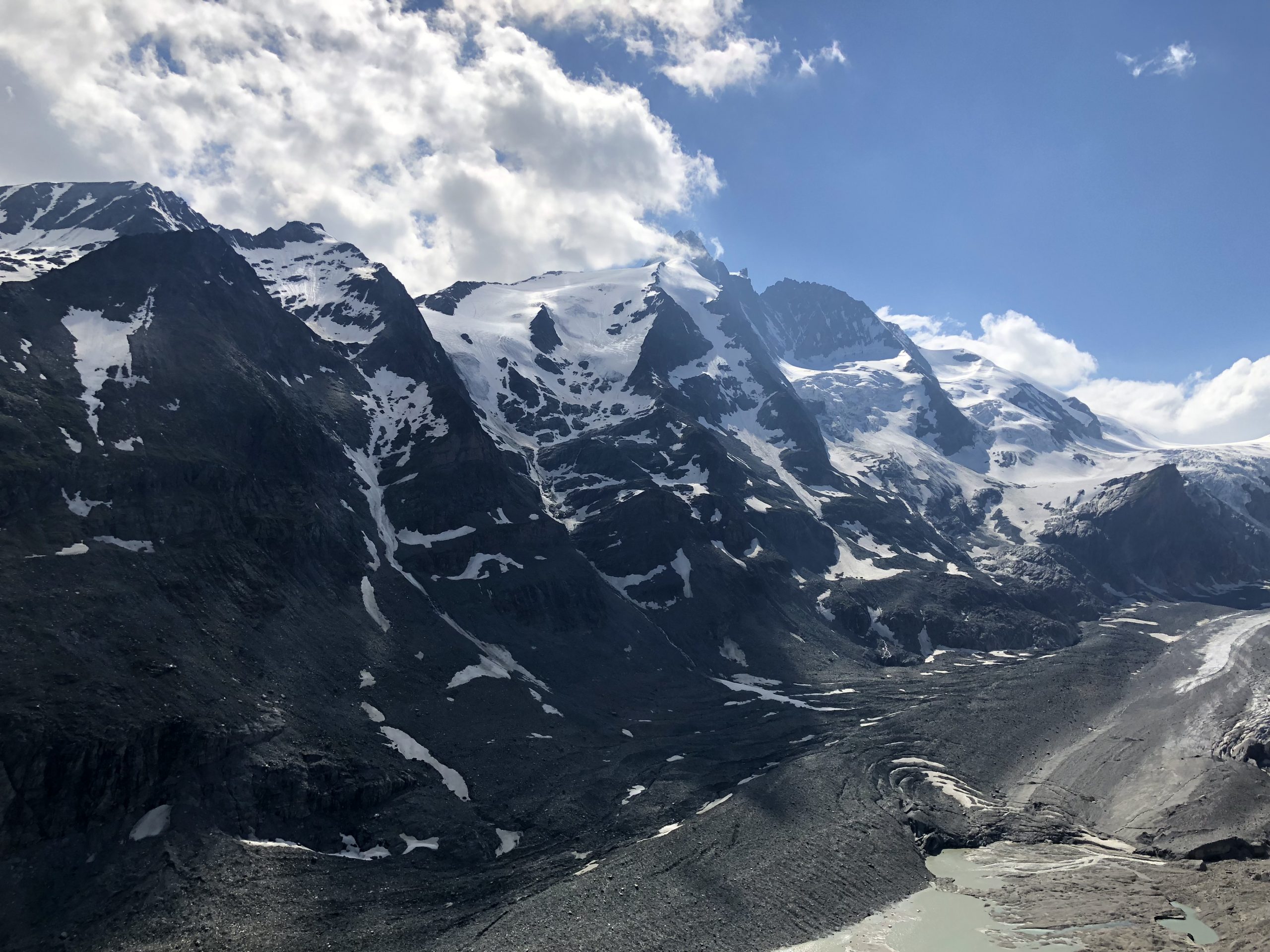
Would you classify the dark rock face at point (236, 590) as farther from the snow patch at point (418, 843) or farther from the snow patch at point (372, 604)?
the snow patch at point (418, 843)

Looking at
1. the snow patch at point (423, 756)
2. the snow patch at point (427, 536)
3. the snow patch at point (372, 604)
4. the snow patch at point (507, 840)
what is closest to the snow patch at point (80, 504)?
the snow patch at point (372, 604)

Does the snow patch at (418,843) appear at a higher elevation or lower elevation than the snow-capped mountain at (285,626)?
lower

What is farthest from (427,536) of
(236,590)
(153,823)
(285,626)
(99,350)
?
(153,823)

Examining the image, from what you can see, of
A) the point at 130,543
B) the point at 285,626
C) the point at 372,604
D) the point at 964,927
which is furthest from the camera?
the point at 372,604

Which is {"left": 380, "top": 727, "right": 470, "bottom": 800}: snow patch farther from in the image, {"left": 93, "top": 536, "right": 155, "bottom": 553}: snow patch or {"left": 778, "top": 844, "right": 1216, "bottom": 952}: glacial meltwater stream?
{"left": 778, "top": 844, "right": 1216, "bottom": 952}: glacial meltwater stream

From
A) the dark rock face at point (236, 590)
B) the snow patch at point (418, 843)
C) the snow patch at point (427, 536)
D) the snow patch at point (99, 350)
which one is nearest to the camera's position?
the dark rock face at point (236, 590)

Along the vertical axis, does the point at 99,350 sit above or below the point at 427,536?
above

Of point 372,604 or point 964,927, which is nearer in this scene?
point 964,927

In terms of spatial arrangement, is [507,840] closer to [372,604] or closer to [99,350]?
[372,604]

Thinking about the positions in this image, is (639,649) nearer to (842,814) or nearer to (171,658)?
(842,814)

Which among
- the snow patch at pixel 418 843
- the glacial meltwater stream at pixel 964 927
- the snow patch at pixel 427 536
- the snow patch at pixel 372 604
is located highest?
the snow patch at pixel 427 536

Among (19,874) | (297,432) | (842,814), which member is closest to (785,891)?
(842,814)
